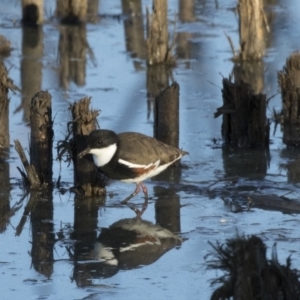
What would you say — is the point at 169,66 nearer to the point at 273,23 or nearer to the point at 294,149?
the point at 273,23

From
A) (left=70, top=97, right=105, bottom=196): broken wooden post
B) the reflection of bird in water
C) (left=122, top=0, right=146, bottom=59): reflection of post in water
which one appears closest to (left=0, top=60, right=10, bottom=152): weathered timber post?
(left=70, top=97, right=105, bottom=196): broken wooden post

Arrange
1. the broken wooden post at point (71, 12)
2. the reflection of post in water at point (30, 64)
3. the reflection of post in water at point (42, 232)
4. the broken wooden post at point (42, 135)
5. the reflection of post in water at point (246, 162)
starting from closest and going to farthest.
Answer: the reflection of post in water at point (42, 232) → the broken wooden post at point (42, 135) → the reflection of post in water at point (246, 162) → the reflection of post in water at point (30, 64) → the broken wooden post at point (71, 12)

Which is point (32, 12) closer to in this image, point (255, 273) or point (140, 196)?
point (140, 196)

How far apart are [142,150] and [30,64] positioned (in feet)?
20.6

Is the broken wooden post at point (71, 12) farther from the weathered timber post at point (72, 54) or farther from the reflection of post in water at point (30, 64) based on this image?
the reflection of post in water at point (30, 64)

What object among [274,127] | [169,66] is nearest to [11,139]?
[274,127]

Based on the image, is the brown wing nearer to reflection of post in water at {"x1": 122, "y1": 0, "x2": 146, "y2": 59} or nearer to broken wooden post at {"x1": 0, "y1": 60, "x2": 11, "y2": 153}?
broken wooden post at {"x1": 0, "y1": 60, "x2": 11, "y2": 153}

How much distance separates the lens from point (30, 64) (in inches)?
560

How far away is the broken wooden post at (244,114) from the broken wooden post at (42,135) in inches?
81.0

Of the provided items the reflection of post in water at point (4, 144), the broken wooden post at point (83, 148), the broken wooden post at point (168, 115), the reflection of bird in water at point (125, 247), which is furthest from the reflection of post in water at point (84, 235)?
the broken wooden post at point (168, 115)

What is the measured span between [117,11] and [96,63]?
385 cm

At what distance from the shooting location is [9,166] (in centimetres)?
961

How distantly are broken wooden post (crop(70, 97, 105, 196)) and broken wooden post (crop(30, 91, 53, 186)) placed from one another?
0.29 metres

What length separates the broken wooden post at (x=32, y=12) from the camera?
1644 centimetres
